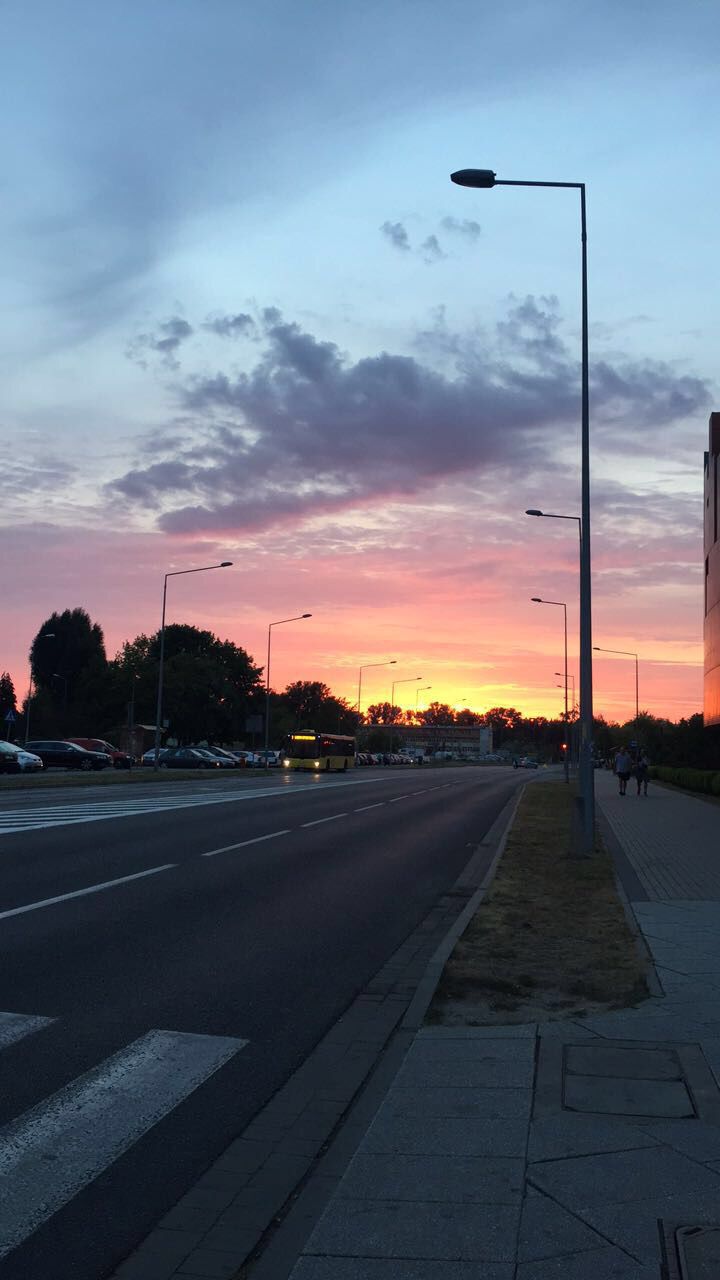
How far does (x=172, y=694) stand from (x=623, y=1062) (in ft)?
301

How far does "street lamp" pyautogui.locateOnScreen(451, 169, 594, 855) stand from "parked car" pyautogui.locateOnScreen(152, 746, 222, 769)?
53.7 m

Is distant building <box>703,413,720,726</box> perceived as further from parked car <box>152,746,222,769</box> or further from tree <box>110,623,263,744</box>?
tree <box>110,623,263,744</box>

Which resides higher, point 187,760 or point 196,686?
point 196,686

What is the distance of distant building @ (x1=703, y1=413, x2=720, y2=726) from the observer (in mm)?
43281

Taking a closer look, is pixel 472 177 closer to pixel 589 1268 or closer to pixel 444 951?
pixel 444 951

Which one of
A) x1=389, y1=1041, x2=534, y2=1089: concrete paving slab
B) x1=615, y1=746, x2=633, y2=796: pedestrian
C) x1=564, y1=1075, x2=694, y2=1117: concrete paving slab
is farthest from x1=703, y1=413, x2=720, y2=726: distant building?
x1=564, y1=1075, x2=694, y2=1117: concrete paving slab

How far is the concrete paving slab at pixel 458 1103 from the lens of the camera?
510cm

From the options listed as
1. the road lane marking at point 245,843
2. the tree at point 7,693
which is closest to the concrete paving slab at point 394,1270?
the road lane marking at point 245,843

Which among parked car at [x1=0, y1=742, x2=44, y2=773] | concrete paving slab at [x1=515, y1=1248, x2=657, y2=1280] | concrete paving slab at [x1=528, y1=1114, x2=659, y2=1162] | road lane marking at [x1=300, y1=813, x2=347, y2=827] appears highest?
parked car at [x1=0, y1=742, x2=44, y2=773]

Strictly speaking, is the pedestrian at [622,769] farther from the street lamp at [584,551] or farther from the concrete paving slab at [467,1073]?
the concrete paving slab at [467,1073]

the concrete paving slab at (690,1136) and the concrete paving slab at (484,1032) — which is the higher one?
the concrete paving slab at (690,1136)

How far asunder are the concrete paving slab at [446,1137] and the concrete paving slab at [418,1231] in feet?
1.74

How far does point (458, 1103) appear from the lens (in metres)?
5.25

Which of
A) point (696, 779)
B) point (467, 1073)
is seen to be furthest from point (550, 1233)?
point (696, 779)
